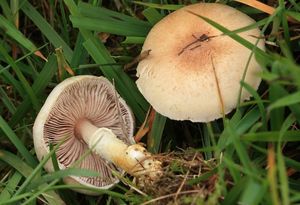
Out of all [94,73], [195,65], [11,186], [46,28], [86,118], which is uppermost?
[46,28]

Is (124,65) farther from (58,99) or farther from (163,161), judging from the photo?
(163,161)

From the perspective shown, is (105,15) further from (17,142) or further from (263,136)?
(263,136)

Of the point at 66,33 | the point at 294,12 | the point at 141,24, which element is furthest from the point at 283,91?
the point at 66,33

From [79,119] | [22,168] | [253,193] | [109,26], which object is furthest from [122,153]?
[253,193]

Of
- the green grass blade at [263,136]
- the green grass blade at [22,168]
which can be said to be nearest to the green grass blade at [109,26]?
the green grass blade at [22,168]

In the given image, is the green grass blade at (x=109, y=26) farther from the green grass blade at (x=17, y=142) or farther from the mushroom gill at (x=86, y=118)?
the green grass blade at (x=17, y=142)

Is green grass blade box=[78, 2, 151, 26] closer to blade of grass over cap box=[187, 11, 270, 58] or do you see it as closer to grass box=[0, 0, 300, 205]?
grass box=[0, 0, 300, 205]

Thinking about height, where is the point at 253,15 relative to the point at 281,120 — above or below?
above
